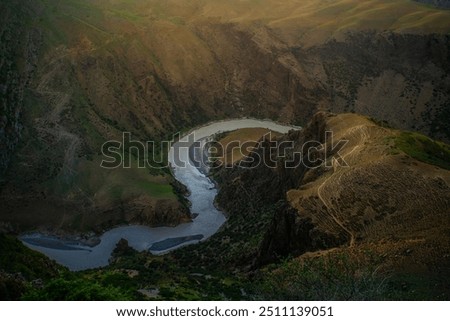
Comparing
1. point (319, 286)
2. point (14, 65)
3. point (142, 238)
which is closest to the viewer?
point (319, 286)

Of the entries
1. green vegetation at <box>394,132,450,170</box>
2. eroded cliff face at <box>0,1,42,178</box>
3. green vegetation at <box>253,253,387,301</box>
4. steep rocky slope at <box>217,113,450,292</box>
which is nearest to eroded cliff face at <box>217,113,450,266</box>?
steep rocky slope at <box>217,113,450,292</box>

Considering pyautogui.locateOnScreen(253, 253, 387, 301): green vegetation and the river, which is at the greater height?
pyautogui.locateOnScreen(253, 253, 387, 301): green vegetation

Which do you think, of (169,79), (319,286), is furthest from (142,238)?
(319,286)

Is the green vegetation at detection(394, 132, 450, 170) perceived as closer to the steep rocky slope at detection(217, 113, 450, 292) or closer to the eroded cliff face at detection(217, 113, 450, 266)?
the steep rocky slope at detection(217, 113, 450, 292)

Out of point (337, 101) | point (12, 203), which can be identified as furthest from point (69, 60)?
point (337, 101)

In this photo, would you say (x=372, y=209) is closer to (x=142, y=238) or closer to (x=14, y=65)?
(x=142, y=238)

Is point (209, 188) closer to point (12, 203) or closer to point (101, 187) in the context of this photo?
point (101, 187)

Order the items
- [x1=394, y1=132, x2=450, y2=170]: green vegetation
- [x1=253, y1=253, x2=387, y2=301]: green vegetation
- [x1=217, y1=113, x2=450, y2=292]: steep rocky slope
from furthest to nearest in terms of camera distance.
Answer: [x1=394, y1=132, x2=450, y2=170]: green vegetation < [x1=217, y1=113, x2=450, y2=292]: steep rocky slope < [x1=253, y1=253, x2=387, y2=301]: green vegetation

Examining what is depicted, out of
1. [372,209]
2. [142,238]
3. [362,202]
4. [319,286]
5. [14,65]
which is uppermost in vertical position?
[14,65]
